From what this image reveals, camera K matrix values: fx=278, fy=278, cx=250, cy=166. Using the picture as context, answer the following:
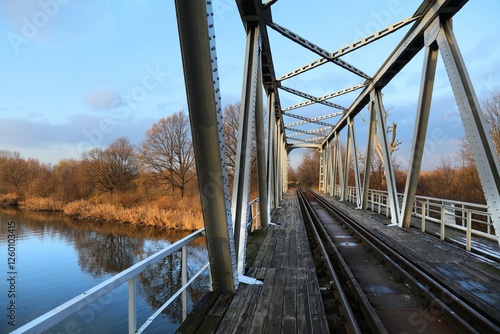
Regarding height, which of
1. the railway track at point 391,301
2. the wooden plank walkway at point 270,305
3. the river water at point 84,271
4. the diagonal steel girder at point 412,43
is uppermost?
the diagonal steel girder at point 412,43

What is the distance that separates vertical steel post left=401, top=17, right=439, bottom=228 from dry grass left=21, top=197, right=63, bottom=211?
25.9 meters

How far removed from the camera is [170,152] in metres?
28.3

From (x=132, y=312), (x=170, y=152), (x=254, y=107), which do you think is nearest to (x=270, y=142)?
(x=254, y=107)

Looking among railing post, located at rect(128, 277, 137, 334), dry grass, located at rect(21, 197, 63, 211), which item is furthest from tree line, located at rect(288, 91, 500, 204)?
dry grass, located at rect(21, 197, 63, 211)

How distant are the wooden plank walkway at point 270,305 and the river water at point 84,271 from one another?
2288 mm

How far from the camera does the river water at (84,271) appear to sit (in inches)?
283

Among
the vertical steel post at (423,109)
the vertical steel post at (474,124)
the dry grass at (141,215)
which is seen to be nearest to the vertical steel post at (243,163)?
the vertical steel post at (474,124)

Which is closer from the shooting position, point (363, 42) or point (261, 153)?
point (261, 153)

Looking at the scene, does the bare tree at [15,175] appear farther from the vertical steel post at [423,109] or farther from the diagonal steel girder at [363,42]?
the vertical steel post at [423,109]

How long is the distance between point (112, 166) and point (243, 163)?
2966 cm

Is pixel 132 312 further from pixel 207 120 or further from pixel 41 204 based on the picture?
pixel 41 204

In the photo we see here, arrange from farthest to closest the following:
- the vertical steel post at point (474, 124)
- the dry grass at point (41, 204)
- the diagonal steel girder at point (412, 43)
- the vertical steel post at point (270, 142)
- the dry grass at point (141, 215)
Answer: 1. the dry grass at point (41, 204)
2. the dry grass at point (141, 215)
3. the vertical steel post at point (270, 142)
4. the diagonal steel girder at point (412, 43)
5. the vertical steel post at point (474, 124)

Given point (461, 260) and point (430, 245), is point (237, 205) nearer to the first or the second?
point (461, 260)

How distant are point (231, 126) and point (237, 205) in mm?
24188
